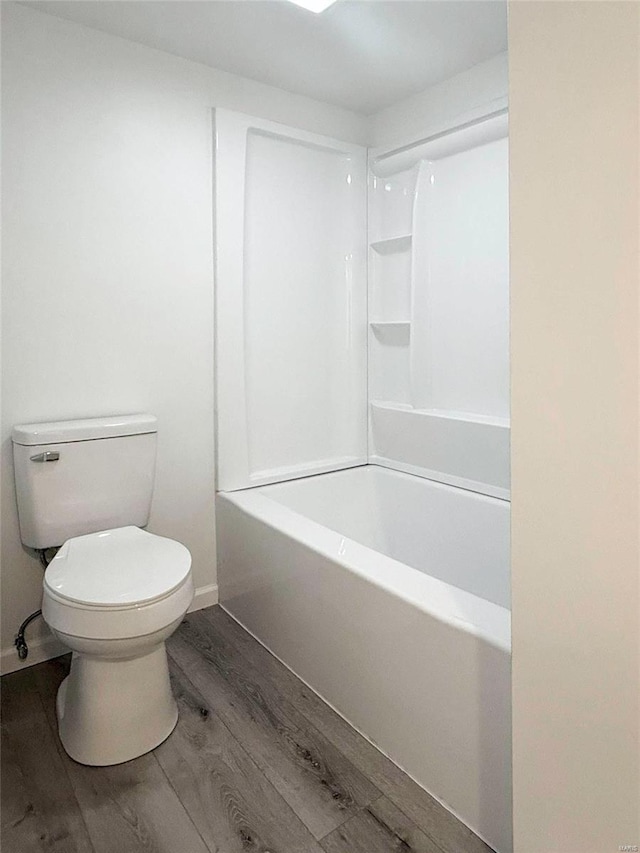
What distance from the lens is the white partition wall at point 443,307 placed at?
247 centimetres

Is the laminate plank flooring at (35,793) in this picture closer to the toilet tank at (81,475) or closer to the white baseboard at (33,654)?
the white baseboard at (33,654)

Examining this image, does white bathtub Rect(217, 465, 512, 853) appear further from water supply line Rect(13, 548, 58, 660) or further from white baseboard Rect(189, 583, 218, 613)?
water supply line Rect(13, 548, 58, 660)

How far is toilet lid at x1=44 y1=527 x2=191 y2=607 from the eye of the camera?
1.67 metres

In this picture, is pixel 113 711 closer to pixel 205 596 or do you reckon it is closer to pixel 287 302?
pixel 205 596

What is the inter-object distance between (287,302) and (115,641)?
5.48 feet

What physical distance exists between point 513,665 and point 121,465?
1.54 m

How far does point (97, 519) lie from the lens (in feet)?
7.08

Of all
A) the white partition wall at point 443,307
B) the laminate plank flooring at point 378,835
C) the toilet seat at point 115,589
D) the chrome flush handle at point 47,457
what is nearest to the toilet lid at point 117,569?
the toilet seat at point 115,589

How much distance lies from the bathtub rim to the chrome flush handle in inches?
29.2

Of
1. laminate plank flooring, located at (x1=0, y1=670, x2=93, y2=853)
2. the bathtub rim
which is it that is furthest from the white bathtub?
laminate plank flooring, located at (x1=0, y1=670, x2=93, y2=853)

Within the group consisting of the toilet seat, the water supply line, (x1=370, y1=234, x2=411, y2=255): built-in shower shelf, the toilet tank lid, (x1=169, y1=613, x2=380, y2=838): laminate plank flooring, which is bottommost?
(x1=169, y1=613, x2=380, y2=838): laminate plank flooring

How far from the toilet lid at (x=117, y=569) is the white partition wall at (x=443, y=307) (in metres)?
1.30

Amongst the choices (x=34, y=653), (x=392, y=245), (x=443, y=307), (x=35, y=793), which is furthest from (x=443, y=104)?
(x=35, y=793)

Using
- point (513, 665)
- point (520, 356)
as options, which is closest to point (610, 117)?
point (520, 356)
